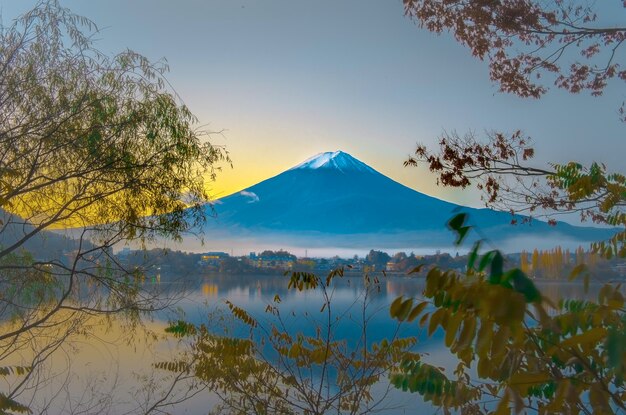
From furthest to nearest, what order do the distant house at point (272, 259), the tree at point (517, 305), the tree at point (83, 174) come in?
the distant house at point (272, 259) < the tree at point (83, 174) < the tree at point (517, 305)

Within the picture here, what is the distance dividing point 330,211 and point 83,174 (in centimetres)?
1545

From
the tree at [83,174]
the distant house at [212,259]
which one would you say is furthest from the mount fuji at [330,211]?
the tree at [83,174]

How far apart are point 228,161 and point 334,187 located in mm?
Result: 15863

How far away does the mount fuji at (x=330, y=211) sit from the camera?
17844 millimetres

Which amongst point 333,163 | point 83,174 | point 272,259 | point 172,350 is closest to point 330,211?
point 333,163

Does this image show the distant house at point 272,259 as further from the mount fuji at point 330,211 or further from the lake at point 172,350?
the mount fuji at point 330,211

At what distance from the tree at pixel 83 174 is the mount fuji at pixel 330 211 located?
10337 mm

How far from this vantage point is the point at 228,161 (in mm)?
5980

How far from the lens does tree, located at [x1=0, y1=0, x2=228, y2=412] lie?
5039 mm

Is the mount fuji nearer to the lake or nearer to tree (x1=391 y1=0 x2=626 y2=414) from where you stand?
the lake

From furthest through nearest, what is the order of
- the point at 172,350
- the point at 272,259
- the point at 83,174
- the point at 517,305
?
the point at 272,259, the point at 172,350, the point at 83,174, the point at 517,305

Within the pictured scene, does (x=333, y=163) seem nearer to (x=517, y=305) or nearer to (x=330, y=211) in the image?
(x=330, y=211)

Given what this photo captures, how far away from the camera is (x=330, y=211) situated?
20438mm

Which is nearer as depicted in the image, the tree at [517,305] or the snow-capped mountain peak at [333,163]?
the tree at [517,305]
